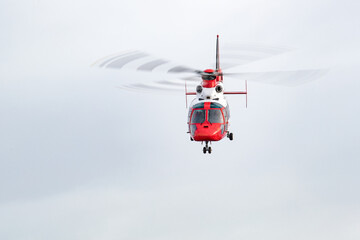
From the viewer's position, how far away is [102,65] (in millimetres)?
57156

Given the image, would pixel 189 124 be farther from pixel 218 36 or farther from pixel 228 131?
pixel 218 36

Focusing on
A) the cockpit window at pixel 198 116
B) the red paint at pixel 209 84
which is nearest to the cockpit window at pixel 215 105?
the cockpit window at pixel 198 116

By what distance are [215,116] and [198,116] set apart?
179 cm

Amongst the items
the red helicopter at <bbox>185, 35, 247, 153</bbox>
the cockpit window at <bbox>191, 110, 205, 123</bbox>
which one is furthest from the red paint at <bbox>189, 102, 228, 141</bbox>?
the cockpit window at <bbox>191, 110, 205, 123</bbox>

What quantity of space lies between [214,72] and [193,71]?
246 centimetres

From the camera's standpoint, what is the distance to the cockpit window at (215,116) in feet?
193

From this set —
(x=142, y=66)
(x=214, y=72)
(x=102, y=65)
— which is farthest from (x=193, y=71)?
(x=102, y=65)

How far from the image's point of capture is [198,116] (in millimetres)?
59438

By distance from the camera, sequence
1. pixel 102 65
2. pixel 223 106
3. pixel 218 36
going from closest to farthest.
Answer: pixel 102 65
pixel 223 106
pixel 218 36

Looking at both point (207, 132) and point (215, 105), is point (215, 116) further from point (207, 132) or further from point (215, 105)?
point (207, 132)

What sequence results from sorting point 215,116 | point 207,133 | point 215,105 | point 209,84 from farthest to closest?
point 209,84, point 215,105, point 215,116, point 207,133

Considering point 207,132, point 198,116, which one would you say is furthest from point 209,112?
point 207,132

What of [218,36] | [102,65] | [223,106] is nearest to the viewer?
[102,65]

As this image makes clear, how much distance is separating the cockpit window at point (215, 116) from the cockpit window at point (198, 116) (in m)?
0.73
